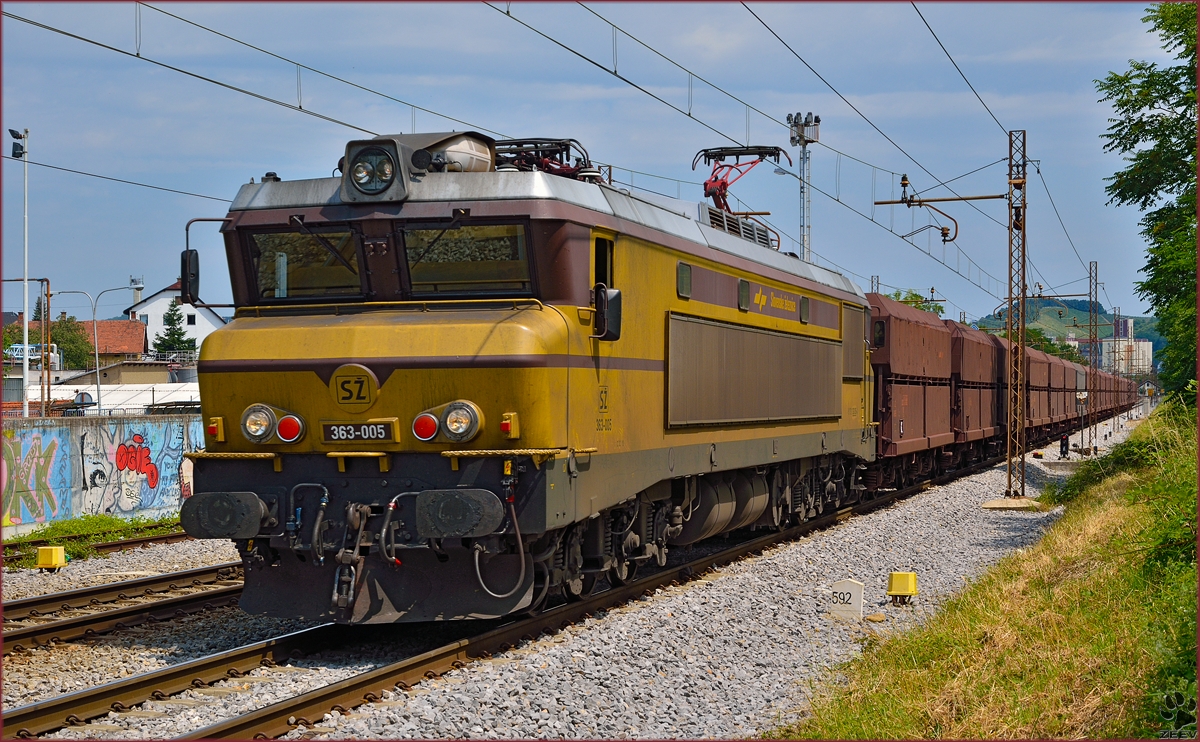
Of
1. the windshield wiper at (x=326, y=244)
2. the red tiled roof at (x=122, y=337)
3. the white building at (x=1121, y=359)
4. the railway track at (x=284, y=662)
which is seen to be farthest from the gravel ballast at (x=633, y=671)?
the red tiled roof at (x=122, y=337)

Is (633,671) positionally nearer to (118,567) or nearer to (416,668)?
(416,668)

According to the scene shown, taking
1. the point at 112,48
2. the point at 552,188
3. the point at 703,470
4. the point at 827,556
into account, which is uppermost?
the point at 112,48

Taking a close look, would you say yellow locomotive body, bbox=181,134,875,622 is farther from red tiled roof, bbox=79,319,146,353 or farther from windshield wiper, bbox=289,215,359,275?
red tiled roof, bbox=79,319,146,353

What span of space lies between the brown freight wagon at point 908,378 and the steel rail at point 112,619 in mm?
15019

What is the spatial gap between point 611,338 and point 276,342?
2918mm

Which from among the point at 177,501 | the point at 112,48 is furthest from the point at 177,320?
the point at 112,48

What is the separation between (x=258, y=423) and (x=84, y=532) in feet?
38.2

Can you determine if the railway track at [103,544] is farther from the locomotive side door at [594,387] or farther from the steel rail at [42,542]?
the locomotive side door at [594,387]

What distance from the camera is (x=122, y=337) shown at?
328 ft

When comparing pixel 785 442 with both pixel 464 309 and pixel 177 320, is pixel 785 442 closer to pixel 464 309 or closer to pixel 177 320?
pixel 464 309

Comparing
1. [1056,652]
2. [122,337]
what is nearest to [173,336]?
[122,337]

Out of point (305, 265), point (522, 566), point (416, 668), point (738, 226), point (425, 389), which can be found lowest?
point (416, 668)

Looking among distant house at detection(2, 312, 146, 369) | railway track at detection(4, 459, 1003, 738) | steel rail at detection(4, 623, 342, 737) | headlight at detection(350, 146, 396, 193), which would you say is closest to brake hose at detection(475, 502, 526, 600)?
railway track at detection(4, 459, 1003, 738)

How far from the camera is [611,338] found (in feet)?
34.7
